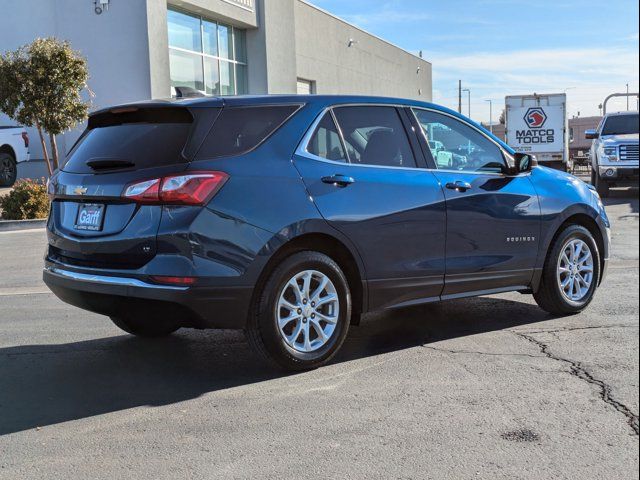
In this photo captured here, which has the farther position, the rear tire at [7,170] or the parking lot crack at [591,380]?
the rear tire at [7,170]

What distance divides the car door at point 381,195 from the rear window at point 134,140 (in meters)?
0.79

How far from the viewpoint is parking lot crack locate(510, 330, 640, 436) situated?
13.0 feet

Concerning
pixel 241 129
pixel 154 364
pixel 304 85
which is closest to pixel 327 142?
pixel 241 129

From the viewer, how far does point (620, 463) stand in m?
3.41

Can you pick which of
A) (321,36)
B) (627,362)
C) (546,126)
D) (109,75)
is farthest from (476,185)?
(321,36)

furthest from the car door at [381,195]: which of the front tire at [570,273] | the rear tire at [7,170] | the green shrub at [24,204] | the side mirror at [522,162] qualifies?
the rear tire at [7,170]

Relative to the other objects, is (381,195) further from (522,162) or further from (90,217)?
(90,217)

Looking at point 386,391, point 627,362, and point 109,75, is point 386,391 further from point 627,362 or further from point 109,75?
point 109,75

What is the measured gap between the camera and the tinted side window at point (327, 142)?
5055 mm

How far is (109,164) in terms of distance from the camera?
4812mm

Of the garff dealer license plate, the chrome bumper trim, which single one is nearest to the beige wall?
the garff dealer license plate

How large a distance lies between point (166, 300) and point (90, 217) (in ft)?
2.74

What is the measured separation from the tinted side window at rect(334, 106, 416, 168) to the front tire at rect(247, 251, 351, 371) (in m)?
0.86

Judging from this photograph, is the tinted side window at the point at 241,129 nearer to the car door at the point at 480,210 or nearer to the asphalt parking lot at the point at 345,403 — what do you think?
the car door at the point at 480,210
